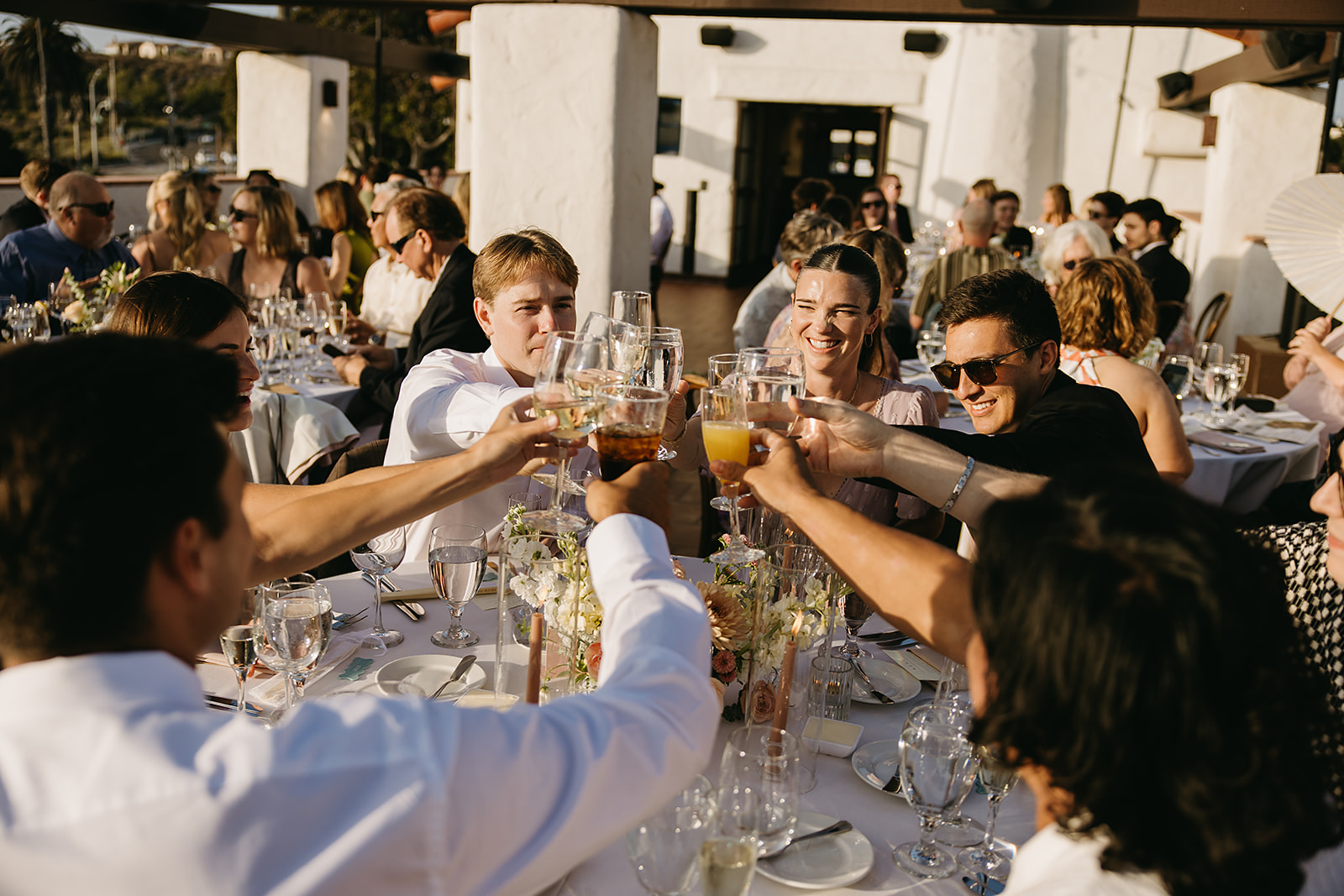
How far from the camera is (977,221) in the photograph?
6.94 metres

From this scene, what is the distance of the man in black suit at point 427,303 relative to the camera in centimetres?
423

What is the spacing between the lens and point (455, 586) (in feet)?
6.91

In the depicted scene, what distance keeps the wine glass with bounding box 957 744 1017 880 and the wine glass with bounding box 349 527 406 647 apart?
1306mm

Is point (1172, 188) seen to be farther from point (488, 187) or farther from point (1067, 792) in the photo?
point (1067, 792)

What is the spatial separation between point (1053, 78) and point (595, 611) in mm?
14348

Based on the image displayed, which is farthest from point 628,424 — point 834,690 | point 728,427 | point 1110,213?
point 1110,213

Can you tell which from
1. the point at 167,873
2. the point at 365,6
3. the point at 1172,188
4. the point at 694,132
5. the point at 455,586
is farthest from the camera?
the point at 694,132

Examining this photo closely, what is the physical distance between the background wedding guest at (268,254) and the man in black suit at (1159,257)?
5682mm

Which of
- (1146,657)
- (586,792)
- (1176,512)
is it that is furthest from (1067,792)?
(586,792)

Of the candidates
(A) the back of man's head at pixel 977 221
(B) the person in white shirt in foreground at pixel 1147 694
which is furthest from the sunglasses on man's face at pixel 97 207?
(B) the person in white shirt in foreground at pixel 1147 694

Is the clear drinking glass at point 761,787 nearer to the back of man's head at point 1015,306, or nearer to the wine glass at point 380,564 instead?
the wine glass at point 380,564

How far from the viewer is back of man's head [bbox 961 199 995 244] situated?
6824mm

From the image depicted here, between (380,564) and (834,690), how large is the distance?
1.11 m

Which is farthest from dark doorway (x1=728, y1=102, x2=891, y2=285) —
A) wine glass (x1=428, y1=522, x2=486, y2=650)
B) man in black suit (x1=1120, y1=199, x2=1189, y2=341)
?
wine glass (x1=428, y1=522, x2=486, y2=650)
